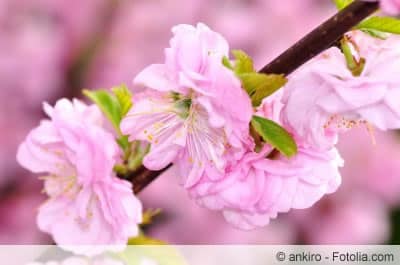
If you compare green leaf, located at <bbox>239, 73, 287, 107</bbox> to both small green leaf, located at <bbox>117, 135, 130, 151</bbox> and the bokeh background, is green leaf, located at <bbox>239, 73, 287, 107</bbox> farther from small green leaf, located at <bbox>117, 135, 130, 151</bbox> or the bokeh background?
the bokeh background

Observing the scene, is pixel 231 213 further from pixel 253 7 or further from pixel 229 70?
pixel 253 7

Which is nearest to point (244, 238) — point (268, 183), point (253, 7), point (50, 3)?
point (253, 7)

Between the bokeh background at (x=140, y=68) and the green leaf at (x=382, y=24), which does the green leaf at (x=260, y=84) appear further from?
the bokeh background at (x=140, y=68)

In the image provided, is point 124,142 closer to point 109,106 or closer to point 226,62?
point 109,106

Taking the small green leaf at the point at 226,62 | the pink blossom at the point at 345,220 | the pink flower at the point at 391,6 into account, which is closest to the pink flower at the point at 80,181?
the small green leaf at the point at 226,62

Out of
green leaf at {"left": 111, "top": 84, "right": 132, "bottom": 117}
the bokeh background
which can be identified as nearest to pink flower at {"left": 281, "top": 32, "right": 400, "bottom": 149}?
green leaf at {"left": 111, "top": 84, "right": 132, "bottom": 117}
